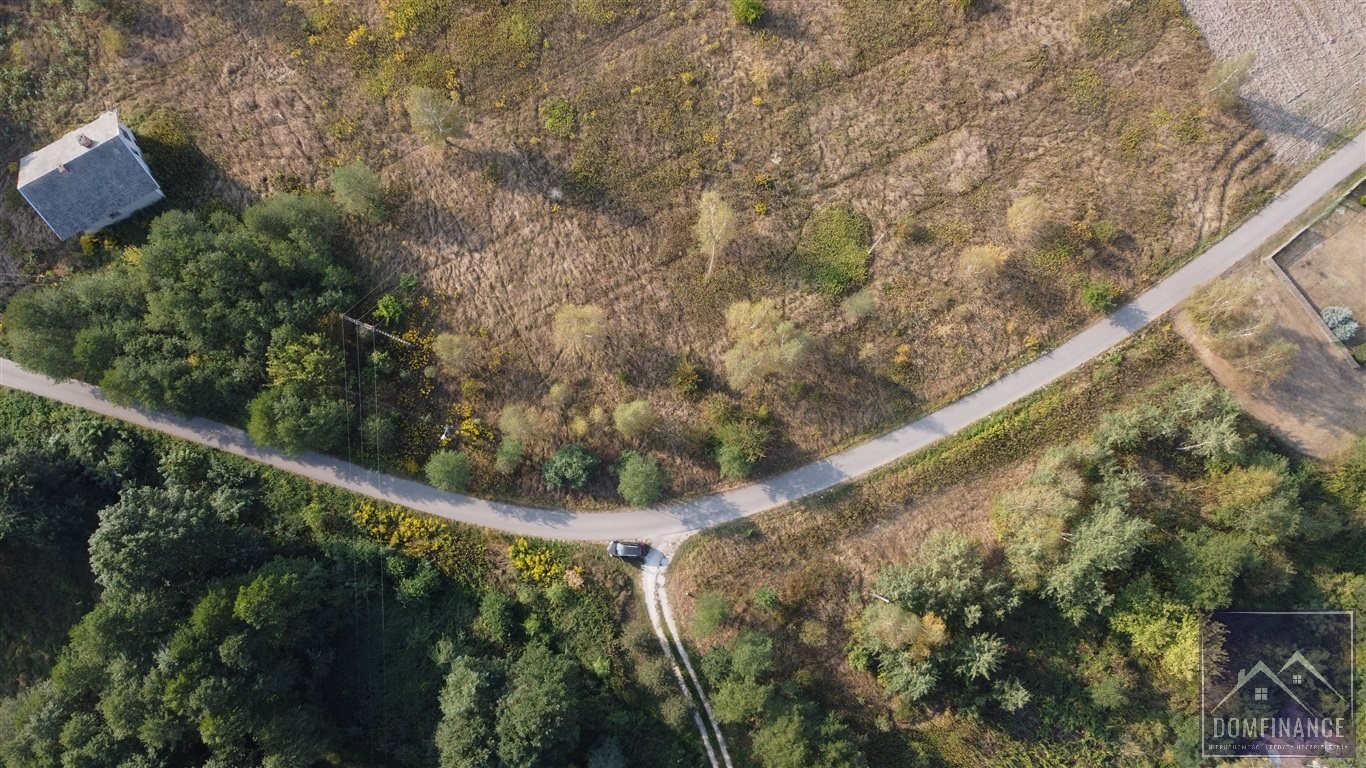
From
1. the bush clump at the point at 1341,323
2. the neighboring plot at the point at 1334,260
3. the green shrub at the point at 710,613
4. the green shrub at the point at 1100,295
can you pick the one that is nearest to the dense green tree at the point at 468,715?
the green shrub at the point at 710,613

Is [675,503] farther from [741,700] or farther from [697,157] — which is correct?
[697,157]

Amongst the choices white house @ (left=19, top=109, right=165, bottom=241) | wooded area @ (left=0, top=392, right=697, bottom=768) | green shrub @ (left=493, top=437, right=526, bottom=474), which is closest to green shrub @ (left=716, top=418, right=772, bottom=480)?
wooded area @ (left=0, top=392, right=697, bottom=768)

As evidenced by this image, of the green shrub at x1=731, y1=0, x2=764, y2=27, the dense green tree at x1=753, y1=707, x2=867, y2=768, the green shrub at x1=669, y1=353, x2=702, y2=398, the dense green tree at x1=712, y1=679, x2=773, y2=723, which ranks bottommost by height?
the dense green tree at x1=753, y1=707, x2=867, y2=768

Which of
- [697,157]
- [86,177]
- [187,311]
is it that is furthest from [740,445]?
[86,177]

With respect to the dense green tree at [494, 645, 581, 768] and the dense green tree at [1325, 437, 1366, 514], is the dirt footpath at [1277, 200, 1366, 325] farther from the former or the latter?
the dense green tree at [494, 645, 581, 768]

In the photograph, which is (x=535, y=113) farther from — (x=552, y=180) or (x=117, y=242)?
(x=117, y=242)

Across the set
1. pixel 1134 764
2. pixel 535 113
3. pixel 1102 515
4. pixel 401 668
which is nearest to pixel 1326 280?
pixel 1102 515
